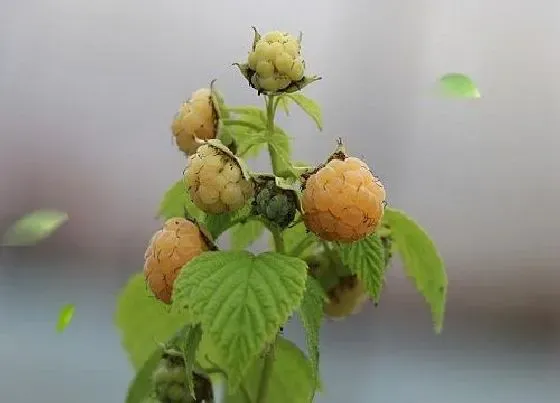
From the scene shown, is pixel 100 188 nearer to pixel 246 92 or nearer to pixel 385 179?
pixel 246 92

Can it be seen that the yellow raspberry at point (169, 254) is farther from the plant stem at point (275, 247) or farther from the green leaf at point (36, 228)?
the green leaf at point (36, 228)

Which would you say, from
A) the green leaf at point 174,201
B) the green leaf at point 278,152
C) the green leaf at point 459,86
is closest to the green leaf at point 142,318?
the green leaf at point 174,201

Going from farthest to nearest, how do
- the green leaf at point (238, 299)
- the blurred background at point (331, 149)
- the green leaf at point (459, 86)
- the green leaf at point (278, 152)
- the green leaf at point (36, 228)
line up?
the blurred background at point (331, 149) < the green leaf at point (36, 228) < the green leaf at point (459, 86) < the green leaf at point (278, 152) < the green leaf at point (238, 299)

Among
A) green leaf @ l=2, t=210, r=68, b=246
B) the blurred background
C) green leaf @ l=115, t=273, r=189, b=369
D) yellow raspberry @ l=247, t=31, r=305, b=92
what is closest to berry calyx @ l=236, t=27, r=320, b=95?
yellow raspberry @ l=247, t=31, r=305, b=92

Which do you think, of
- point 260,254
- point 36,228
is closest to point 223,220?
point 260,254

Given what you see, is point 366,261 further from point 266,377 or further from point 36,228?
point 36,228

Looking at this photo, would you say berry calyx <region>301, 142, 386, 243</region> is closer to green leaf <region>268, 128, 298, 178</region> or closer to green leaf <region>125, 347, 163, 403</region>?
green leaf <region>268, 128, 298, 178</region>

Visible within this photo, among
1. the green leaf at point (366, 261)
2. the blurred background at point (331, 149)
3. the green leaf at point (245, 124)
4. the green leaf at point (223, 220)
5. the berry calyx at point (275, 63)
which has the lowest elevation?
the blurred background at point (331, 149)
